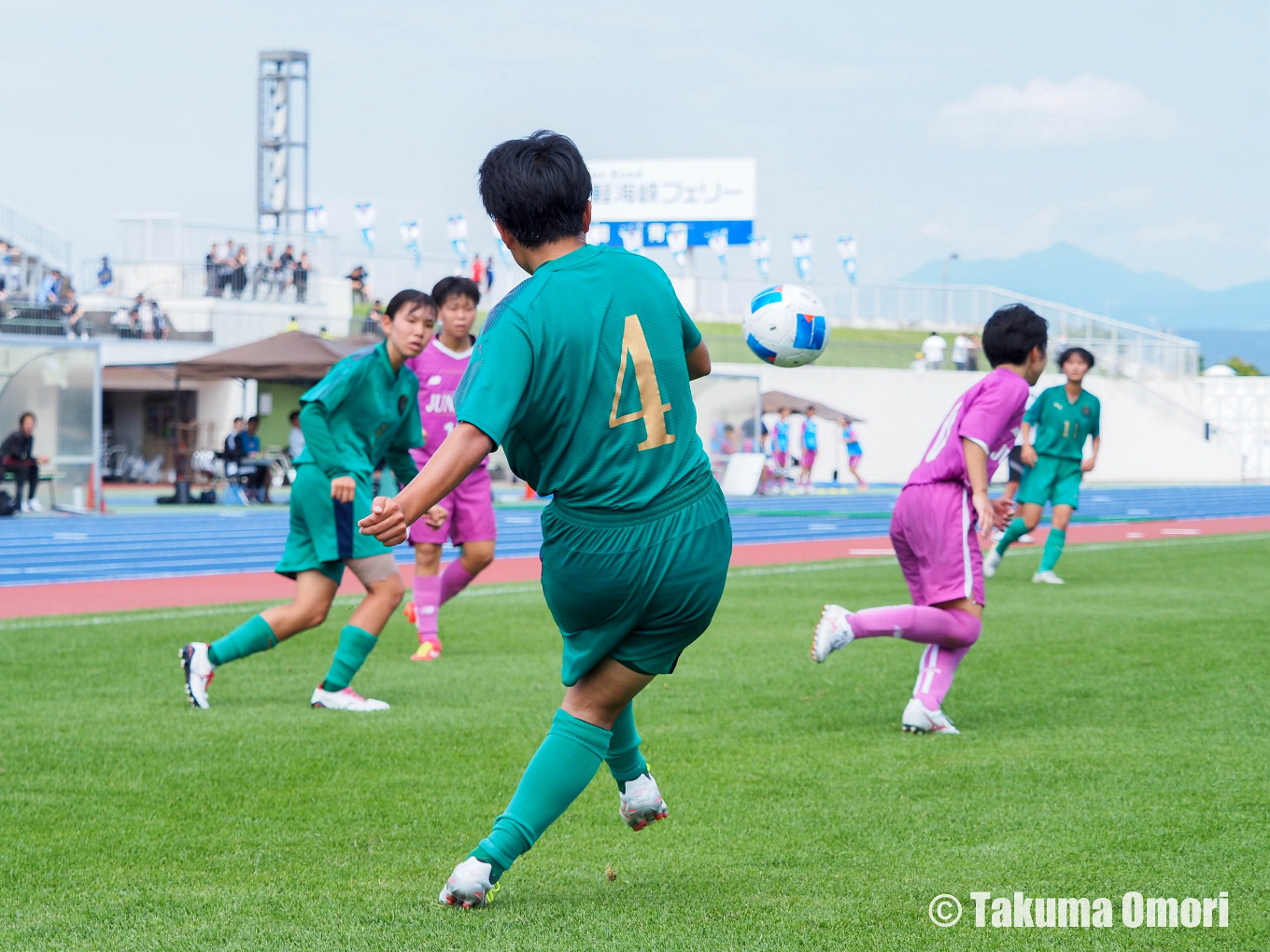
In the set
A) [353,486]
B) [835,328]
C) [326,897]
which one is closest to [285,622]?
[353,486]

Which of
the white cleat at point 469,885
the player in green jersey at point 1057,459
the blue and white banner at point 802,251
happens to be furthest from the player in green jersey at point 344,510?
the blue and white banner at point 802,251

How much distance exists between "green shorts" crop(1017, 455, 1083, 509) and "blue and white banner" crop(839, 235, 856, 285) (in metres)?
48.9

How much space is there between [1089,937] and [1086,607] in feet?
23.6

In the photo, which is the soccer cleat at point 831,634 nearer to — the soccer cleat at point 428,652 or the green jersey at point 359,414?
the green jersey at point 359,414

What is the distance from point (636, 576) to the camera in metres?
3.34

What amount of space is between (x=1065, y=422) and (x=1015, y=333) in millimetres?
6522

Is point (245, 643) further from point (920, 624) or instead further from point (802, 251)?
point (802, 251)

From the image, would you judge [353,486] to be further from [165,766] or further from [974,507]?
[974,507]

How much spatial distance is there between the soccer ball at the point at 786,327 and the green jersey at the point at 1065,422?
7219 mm

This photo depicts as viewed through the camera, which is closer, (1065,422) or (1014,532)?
(1065,422)

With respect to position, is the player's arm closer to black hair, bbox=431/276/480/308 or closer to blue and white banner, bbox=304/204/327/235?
black hair, bbox=431/276/480/308

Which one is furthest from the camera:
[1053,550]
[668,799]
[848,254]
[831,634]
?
[848,254]

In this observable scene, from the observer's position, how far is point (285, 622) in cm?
642

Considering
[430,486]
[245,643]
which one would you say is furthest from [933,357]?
[430,486]
